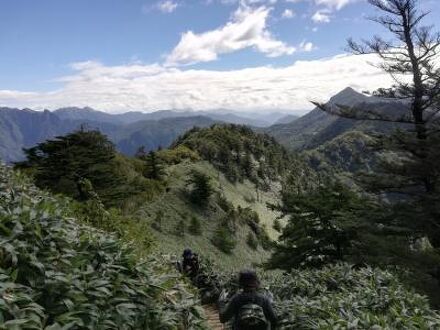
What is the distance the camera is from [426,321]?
8320 millimetres

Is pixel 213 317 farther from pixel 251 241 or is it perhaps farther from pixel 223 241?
pixel 251 241

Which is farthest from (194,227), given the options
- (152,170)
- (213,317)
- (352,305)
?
(352,305)

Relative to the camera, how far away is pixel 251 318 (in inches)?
299

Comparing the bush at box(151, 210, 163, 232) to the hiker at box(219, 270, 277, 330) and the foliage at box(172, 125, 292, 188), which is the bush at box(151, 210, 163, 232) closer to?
the foliage at box(172, 125, 292, 188)

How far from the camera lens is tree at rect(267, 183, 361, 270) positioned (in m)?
23.5

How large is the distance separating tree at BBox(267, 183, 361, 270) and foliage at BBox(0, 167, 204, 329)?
16.6 m

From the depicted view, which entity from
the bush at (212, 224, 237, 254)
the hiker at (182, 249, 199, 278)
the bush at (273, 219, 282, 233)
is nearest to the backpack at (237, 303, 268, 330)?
the hiker at (182, 249, 199, 278)

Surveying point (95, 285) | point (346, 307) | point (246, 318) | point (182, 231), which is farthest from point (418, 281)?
point (182, 231)

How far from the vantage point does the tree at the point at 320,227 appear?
23.5 m

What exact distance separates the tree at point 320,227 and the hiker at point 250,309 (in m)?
15.3

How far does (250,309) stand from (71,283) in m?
3.07

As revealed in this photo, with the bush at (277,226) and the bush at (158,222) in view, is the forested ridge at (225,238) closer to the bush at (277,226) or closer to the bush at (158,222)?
the bush at (158,222)

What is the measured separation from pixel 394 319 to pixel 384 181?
14583mm

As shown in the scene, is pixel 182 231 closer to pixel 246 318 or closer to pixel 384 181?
pixel 384 181
